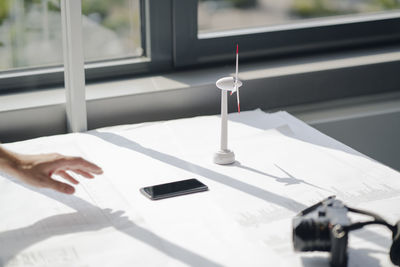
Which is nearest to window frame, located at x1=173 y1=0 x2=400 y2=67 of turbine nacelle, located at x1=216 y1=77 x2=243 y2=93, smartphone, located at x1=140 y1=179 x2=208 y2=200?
turbine nacelle, located at x1=216 y1=77 x2=243 y2=93

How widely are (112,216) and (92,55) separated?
2.56 ft

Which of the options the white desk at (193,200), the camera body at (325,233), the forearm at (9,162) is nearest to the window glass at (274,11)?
the white desk at (193,200)

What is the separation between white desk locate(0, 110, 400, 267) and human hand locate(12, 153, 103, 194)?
0.16 ft

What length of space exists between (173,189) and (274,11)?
1173mm

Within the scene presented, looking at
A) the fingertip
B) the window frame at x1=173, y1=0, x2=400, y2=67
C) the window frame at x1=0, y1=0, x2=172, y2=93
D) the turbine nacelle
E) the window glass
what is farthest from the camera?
the window glass

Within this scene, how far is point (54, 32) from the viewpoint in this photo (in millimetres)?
1657

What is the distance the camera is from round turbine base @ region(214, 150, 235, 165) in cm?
124

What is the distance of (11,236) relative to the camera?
0.96m

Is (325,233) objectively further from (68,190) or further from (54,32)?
(54,32)

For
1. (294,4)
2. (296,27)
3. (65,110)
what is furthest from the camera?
(294,4)

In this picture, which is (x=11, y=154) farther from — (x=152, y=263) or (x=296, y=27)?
(x=296, y=27)

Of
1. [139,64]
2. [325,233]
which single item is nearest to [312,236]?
[325,233]

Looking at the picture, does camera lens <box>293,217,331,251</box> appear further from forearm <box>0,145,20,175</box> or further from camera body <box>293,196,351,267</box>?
forearm <box>0,145,20,175</box>

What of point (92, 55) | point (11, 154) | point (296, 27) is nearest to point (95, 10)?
point (92, 55)
